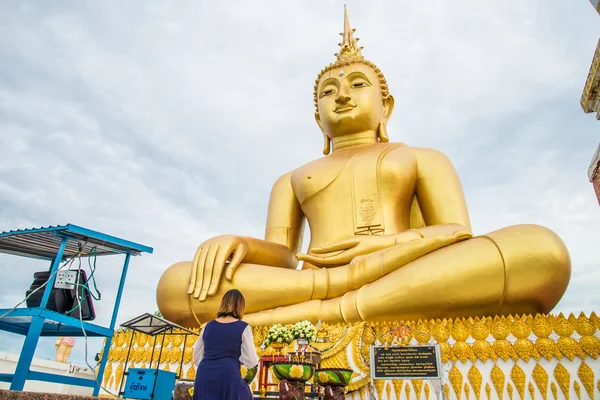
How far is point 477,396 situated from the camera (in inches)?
147

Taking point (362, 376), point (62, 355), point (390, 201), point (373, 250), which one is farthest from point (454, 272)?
point (62, 355)

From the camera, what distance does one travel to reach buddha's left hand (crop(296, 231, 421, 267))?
5043 millimetres

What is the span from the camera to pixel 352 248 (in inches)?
203

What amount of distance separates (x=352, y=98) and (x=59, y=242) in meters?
4.51

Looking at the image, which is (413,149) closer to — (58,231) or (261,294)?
(261,294)

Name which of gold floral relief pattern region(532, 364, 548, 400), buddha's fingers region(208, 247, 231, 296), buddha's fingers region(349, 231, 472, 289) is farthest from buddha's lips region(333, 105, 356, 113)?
gold floral relief pattern region(532, 364, 548, 400)

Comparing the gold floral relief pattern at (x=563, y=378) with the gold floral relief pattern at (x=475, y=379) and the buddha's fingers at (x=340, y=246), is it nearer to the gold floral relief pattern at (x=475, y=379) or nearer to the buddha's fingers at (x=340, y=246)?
the gold floral relief pattern at (x=475, y=379)

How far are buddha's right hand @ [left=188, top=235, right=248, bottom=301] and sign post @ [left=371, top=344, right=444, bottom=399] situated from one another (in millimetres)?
2166

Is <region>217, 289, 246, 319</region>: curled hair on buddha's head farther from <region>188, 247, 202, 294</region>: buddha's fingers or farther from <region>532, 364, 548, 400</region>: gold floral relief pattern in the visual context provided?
<region>188, 247, 202, 294</region>: buddha's fingers

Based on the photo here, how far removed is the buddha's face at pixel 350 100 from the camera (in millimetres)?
6566

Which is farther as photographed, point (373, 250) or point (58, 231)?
point (373, 250)

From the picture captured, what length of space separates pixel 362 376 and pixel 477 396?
39.5 inches

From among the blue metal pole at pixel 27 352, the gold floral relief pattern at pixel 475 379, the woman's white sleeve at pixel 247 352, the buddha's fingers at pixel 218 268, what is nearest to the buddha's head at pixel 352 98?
the buddha's fingers at pixel 218 268

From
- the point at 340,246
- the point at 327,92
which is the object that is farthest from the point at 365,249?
the point at 327,92
